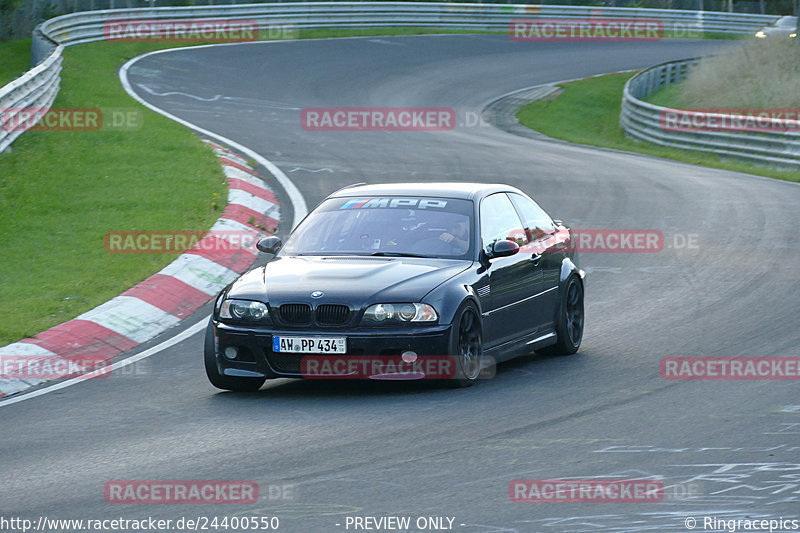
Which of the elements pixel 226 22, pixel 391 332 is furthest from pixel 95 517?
pixel 226 22

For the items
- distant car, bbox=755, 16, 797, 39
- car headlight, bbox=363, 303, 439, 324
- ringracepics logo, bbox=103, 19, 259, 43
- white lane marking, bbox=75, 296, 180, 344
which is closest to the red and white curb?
white lane marking, bbox=75, 296, 180, 344

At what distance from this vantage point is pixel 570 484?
20.3 ft

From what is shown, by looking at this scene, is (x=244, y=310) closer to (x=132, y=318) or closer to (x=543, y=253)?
(x=543, y=253)

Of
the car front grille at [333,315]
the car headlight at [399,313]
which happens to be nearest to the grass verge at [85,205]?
the car front grille at [333,315]

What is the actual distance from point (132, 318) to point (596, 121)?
972 inches

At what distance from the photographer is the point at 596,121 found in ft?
113

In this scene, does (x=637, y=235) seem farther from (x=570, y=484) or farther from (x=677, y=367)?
(x=570, y=484)

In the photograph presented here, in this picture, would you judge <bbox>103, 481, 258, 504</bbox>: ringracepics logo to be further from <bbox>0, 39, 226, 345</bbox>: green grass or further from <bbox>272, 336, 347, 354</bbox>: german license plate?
<bbox>0, 39, 226, 345</bbox>: green grass

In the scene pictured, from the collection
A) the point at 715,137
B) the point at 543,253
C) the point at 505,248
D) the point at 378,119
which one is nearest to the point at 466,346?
the point at 505,248

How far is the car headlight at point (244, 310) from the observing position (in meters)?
8.59

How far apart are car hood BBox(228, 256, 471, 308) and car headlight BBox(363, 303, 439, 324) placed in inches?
1.8

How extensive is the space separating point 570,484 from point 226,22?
39.4 metres

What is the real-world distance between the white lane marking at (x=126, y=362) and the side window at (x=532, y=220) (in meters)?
3.01

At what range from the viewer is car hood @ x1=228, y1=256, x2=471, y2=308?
8.49m
